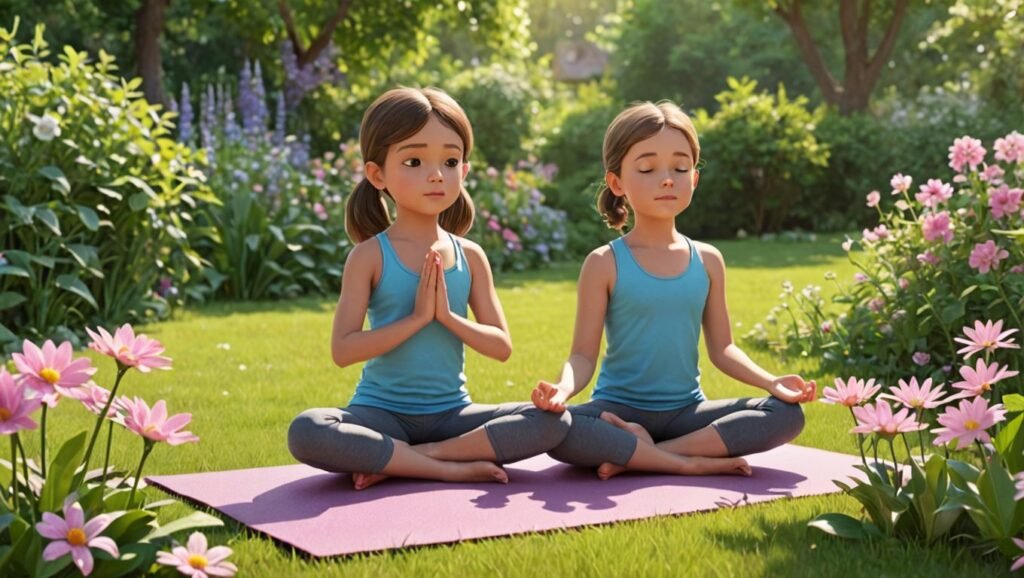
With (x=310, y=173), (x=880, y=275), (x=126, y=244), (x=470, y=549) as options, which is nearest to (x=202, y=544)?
(x=470, y=549)

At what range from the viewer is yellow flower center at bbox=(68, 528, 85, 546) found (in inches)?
92.7

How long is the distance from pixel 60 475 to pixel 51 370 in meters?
0.29

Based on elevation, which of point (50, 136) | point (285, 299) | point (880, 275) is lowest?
point (285, 299)

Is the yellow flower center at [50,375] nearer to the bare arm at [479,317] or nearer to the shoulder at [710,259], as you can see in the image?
the bare arm at [479,317]

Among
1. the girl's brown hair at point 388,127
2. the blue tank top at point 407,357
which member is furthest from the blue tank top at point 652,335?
the girl's brown hair at point 388,127

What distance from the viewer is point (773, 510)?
339cm

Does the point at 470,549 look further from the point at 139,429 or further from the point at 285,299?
the point at 285,299

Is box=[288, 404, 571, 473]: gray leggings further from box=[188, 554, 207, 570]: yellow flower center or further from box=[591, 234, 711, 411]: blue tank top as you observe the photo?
box=[188, 554, 207, 570]: yellow flower center

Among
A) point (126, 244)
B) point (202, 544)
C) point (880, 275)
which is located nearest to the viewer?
point (202, 544)

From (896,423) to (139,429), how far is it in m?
1.55

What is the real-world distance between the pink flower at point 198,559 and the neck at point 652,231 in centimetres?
215

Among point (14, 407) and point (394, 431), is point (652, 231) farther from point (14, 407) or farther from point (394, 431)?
point (14, 407)

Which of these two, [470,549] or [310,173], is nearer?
[470,549]

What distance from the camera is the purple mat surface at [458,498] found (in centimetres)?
313
